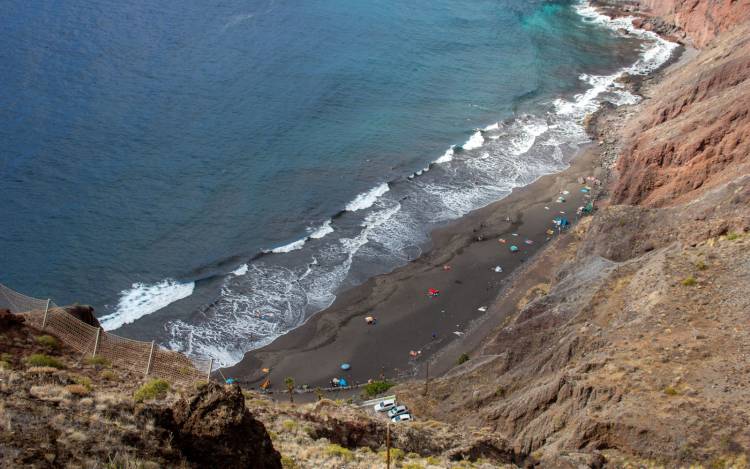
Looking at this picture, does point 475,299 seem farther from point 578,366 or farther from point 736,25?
point 736,25

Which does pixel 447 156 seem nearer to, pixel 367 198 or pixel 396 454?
pixel 367 198

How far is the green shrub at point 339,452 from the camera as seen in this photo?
2431 cm

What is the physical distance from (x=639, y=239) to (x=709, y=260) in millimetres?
10781

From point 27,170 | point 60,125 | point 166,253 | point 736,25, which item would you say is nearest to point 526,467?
point 166,253

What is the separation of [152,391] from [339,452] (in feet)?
23.5

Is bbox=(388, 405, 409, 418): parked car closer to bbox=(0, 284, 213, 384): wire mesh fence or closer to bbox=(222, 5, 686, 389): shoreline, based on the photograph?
bbox=(222, 5, 686, 389): shoreline

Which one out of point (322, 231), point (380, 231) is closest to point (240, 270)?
point (322, 231)

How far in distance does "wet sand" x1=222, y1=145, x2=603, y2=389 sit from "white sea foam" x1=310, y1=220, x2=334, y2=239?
941cm

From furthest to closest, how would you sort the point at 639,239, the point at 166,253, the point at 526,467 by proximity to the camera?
1. the point at 166,253
2. the point at 639,239
3. the point at 526,467

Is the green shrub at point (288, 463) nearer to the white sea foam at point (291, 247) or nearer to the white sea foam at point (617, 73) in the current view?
the white sea foam at point (291, 247)

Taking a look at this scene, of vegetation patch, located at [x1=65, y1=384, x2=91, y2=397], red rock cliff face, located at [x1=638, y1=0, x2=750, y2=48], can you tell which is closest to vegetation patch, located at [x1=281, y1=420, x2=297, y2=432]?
vegetation patch, located at [x1=65, y1=384, x2=91, y2=397]

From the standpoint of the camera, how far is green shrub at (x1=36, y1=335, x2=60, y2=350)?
24953 millimetres

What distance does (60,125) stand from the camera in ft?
283

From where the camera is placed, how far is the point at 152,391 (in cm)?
2242
